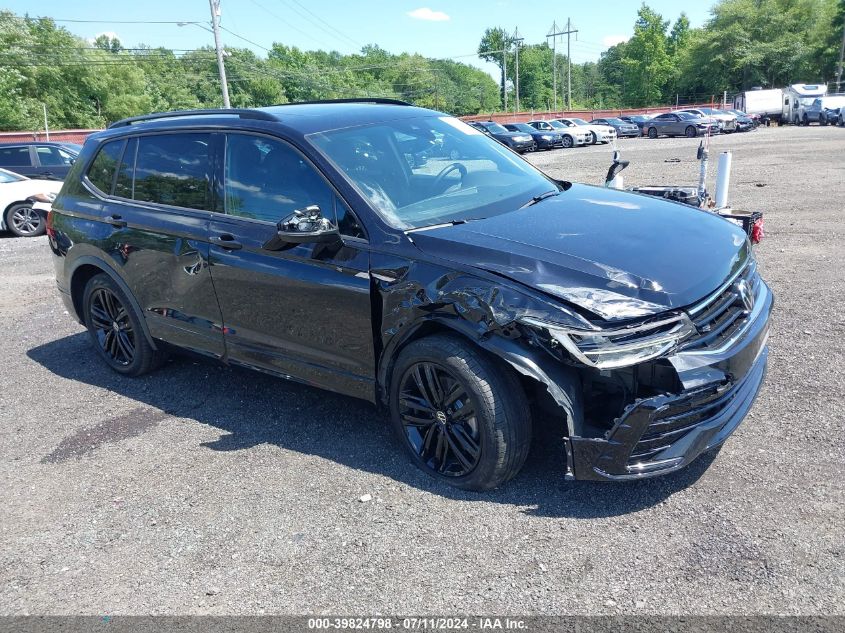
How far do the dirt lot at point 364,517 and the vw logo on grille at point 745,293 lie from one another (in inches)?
31.6

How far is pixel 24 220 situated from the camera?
42.1ft

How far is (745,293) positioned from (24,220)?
13325mm

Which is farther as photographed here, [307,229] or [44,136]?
[44,136]

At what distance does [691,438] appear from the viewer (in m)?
2.95

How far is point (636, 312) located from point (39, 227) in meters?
13.2

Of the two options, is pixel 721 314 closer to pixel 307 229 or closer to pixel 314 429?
pixel 307 229

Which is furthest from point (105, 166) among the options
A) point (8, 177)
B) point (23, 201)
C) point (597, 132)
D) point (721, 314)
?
point (597, 132)

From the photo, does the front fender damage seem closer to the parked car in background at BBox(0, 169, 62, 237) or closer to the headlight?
the headlight

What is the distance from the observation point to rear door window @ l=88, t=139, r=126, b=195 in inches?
202

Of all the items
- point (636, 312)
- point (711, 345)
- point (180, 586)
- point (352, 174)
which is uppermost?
point (352, 174)

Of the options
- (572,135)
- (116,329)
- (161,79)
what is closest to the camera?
(116,329)

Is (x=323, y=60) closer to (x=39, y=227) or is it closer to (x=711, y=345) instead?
(x=39, y=227)

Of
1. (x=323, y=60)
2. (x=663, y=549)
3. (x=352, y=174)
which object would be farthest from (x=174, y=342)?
(x=323, y=60)

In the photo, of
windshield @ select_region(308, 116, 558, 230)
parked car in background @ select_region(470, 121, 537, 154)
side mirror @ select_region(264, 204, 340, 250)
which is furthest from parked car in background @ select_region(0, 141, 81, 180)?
parked car in background @ select_region(470, 121, 537, 154)
